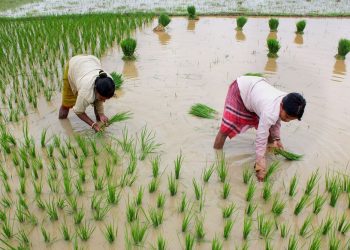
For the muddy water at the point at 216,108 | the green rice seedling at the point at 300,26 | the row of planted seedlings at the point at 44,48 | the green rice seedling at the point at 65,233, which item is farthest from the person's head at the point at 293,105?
the green rice seedling at the point at 300,26

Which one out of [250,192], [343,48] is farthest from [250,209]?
[343,48]

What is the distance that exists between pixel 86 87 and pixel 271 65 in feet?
12.2

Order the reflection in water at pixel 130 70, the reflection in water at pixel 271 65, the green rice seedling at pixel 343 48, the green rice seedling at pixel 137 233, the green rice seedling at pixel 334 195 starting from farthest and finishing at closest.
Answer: the green rice seedling at pixel 343 48, the reflection in water at pixel 271 65, the reflection in water at pixel 130 70, the green rice seedling at pixel 334 195, the green rice seedling at pixel 137 233

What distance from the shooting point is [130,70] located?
5.71 m

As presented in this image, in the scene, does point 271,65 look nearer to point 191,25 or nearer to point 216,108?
point 216,108

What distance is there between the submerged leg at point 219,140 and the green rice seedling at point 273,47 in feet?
10.6

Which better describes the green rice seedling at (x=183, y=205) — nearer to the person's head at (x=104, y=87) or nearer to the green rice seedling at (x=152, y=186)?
the green rice seedling at (x=152, y=186)

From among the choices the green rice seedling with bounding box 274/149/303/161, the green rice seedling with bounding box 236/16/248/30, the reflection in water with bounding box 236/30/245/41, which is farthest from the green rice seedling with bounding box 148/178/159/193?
the green rice seedling with bounding box 236/16/248/30

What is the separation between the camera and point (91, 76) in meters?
3.29

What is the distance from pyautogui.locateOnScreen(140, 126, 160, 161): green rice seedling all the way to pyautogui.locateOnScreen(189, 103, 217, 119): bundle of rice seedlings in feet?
2.13

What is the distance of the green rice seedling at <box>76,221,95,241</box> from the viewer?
2.41 m

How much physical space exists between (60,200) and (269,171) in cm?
170

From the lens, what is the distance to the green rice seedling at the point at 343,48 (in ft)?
20.0

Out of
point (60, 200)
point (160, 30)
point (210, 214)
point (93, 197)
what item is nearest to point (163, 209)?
point (210, 214)
